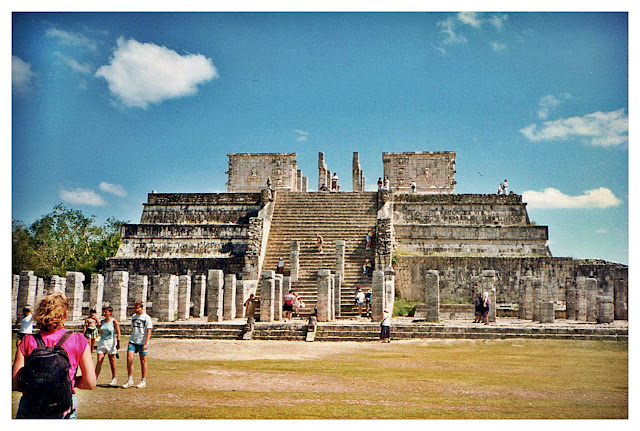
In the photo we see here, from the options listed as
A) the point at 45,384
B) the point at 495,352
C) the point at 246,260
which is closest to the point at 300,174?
the point at 246,260

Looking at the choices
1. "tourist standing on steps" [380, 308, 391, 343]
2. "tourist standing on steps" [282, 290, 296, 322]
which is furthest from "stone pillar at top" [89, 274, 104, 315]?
"tourist standing on steps" [380, 308, 391, 343]

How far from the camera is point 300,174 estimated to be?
40.9 meters

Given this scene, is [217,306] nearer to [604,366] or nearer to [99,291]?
[99,291]

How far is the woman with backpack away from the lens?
5.87 m

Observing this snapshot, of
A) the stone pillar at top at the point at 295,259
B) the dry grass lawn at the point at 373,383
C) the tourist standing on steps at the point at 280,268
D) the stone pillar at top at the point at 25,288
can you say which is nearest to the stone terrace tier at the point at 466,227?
the stone pillar at top at the point at 295,259

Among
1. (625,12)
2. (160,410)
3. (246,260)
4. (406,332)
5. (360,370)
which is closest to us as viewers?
(160,410)

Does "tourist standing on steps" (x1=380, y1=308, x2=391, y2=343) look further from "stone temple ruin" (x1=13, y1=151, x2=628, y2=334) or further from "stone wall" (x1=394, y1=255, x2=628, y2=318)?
"stone wall" (x1=394, y1=255, x2=628, y2=318)

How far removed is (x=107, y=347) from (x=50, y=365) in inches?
221

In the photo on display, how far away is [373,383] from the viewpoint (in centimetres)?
1153

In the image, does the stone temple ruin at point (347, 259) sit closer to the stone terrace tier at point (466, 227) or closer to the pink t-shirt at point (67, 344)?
the stone terrace tier at point (466, 227)

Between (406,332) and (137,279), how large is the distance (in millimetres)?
8364

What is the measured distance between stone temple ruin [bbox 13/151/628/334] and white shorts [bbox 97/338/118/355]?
8.71 m

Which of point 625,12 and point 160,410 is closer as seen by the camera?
point 160,410

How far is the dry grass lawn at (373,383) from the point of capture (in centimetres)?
959
